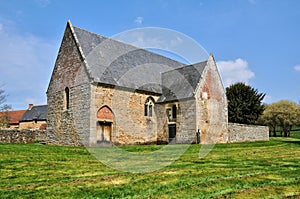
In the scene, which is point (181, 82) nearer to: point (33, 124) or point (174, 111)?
point (174, 111)

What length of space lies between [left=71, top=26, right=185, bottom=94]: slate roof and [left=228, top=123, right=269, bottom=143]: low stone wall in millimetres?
7806

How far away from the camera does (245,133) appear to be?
27.2 meters

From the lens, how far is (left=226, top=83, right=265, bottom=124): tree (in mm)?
39219

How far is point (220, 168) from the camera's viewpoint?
852 centimetres

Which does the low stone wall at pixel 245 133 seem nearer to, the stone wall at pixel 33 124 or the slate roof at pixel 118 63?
the slate roof at pixel 118 63

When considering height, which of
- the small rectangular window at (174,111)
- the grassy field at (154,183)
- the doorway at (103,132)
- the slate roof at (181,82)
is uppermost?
the slate roof at (181,82)

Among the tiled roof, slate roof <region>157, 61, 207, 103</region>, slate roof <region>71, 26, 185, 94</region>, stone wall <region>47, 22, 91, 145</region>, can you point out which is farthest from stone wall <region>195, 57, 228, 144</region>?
the tiled roof

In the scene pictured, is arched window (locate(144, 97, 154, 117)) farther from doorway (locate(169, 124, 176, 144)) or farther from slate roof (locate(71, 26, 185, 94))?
doorway (locate(169, 124, 176, 144))

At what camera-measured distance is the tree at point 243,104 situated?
3922 centimetres

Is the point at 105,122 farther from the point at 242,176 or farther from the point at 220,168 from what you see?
the point at 242,176

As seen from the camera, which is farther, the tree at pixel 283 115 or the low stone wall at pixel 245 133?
the tree at pixel 283 115

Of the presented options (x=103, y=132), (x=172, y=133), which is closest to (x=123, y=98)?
(x=103, y=132)

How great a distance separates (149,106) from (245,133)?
403 inches

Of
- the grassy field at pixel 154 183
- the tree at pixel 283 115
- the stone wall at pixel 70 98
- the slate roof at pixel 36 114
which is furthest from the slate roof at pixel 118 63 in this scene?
the slate roof at pixel 36 114
